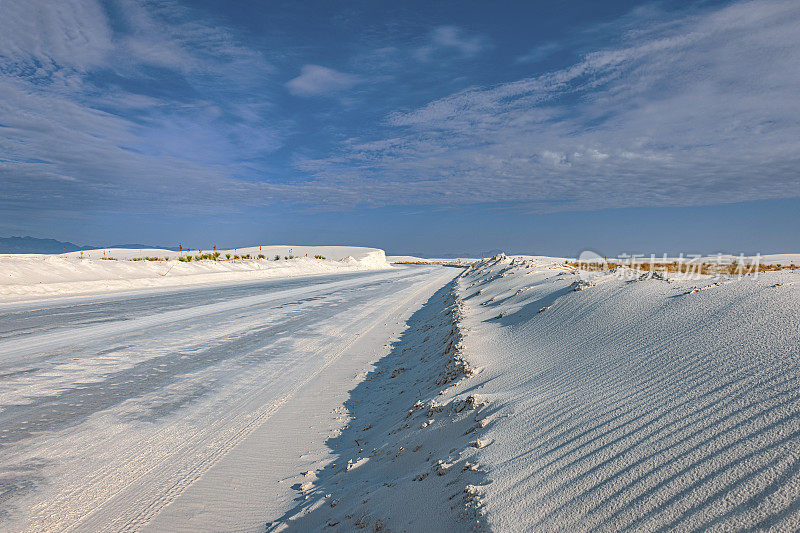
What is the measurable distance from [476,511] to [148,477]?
2.95 m

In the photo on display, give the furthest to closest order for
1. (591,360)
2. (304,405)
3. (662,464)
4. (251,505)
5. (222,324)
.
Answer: (222,324), (304,405), (591,360), (251,505), (662,464)

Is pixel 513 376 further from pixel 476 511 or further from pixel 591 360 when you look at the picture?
pixel 476 511

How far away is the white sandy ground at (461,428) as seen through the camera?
2.12 metres

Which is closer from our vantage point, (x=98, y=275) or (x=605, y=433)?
(x=605, y=433)

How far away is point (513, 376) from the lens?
4.65 meters

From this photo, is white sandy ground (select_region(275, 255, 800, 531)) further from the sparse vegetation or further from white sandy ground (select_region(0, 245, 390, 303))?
white sandy ground (select_region(0, 245, 390, 303))

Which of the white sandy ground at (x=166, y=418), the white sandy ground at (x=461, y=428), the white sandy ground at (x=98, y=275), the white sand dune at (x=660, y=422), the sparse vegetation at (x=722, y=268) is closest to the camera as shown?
the white sand dune at (x=660, y=422)

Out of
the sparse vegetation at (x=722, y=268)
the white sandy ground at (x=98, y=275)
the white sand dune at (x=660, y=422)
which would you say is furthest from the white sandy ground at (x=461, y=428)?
the white sandy ground at (x=98, y=275)

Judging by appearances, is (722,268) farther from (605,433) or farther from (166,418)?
(166,418)

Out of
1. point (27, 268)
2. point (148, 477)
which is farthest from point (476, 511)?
point (27, 268)

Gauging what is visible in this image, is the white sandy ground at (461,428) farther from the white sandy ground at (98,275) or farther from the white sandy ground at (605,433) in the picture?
the white sandy ground at (98,275)

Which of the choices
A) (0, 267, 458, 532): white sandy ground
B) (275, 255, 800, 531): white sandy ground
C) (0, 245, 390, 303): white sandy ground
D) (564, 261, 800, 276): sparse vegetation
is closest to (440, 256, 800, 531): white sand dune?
(275, 255, 800, 531): white sandy ground

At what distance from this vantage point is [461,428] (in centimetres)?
351

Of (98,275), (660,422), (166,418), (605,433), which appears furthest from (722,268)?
(98,275)
